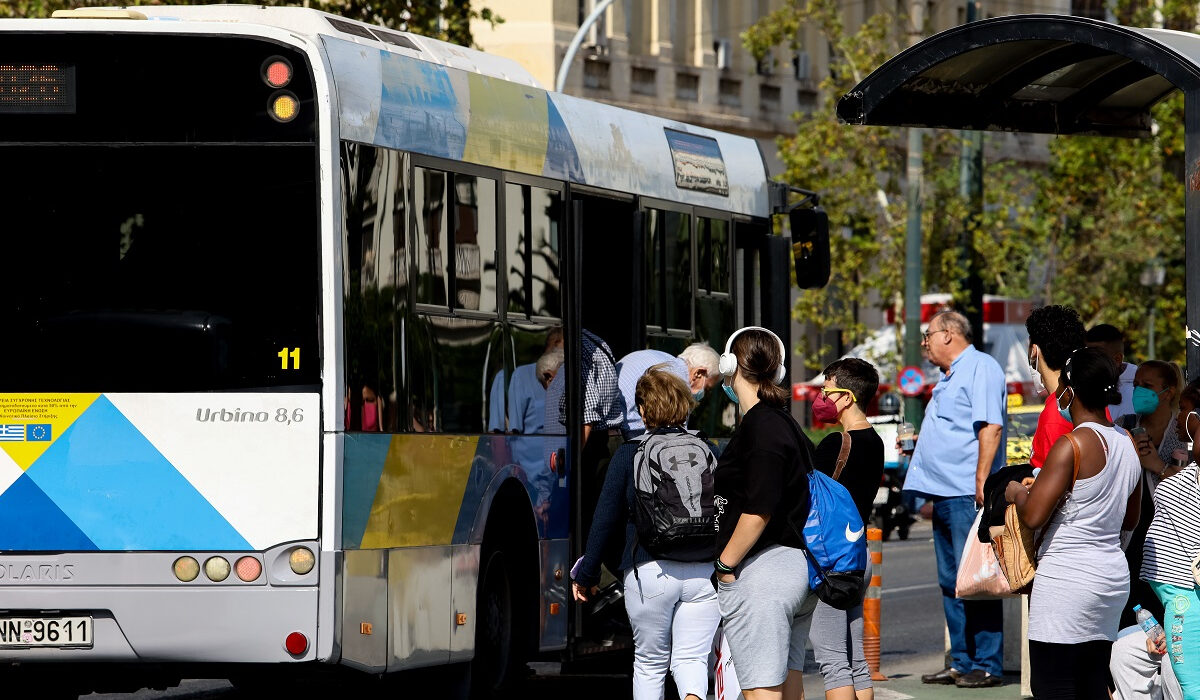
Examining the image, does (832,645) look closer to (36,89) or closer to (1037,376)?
(1037,376)

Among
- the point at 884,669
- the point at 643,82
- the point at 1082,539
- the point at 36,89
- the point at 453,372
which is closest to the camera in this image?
the point at 1082,539

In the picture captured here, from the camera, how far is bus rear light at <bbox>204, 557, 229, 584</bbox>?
346 inches

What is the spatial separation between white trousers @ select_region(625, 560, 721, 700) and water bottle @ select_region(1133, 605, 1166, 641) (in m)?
1.57

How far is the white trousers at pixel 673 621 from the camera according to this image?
859 centimetres

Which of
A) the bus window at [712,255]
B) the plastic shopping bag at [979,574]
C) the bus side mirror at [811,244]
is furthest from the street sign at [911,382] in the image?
the plastic shopping bag at [979,574]

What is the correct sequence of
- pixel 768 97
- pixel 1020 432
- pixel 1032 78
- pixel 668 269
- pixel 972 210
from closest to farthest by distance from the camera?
1. pixel 1032 78
2. pixel 668 269
3. pixel 1020 432
4. pixel 972 210
5. pixel 768 97

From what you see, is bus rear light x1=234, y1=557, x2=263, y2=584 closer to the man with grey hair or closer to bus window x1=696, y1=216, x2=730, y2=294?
the man with grey hair

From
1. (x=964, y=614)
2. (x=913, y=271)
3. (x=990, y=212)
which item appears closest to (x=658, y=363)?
(x=964, y=614)

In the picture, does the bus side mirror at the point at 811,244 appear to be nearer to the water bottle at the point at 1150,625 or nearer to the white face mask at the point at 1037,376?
the white face mask at the point at 1037,376

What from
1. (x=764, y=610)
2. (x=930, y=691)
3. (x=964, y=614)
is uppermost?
(x=764, y=610)

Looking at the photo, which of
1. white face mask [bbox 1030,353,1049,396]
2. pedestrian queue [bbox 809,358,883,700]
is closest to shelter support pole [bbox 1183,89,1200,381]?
white face mask [bbox 1030,353,1049,396]

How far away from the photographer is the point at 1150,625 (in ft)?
27.1

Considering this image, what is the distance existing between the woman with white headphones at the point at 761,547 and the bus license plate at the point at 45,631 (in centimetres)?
258

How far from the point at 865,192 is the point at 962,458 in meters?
24.1
